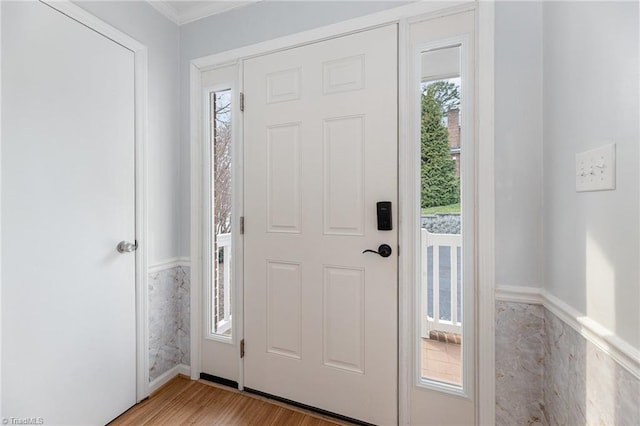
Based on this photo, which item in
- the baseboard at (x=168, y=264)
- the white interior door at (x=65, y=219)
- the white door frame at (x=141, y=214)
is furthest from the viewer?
the baseboard at (x=168, y=264)

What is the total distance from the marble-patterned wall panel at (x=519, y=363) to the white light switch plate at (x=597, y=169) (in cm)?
65

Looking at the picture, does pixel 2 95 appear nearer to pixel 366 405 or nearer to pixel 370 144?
pixel 370 144

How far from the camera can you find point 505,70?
132 centimetres

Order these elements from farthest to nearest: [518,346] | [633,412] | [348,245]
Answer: [348,245]
[518,346]
[633,412]

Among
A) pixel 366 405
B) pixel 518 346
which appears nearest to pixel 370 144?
pixel 518 346

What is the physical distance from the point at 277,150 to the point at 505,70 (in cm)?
121

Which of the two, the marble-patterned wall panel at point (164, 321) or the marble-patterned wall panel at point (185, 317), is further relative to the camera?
the marble-patterned wall panel at point (185, 317)

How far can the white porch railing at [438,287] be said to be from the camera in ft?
4.81

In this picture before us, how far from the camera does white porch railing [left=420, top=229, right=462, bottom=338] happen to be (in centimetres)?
146

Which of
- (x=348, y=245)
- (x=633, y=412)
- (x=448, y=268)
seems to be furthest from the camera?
(x=348, y=245)

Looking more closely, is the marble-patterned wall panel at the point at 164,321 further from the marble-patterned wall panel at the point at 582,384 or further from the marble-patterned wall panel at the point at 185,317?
the marble-patterned wall panel at the point at 582,384

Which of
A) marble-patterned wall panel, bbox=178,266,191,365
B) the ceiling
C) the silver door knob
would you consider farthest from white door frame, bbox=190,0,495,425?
the silver door knob

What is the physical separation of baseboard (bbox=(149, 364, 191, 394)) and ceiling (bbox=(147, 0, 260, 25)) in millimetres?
2408

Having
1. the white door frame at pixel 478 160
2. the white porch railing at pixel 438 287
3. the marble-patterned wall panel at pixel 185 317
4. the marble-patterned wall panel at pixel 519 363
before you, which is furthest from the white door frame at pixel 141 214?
the marble-patterned wall panel at pixel 519 363
